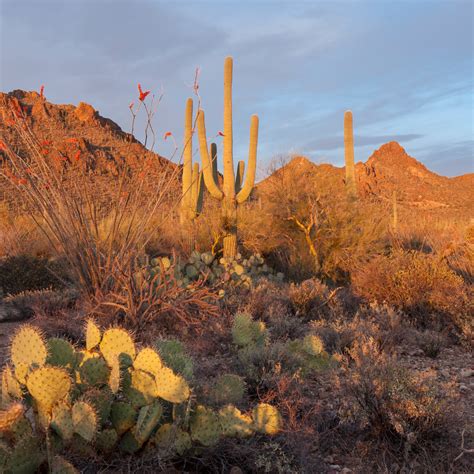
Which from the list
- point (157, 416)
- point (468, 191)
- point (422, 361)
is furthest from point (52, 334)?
point (468, 191)

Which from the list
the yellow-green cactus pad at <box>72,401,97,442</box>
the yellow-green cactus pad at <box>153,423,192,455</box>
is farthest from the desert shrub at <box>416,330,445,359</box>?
the yellow-green cactus pad at <box>72,401,97,442</box>

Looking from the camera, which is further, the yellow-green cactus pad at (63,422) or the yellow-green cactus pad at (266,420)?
the yellow-green cactus pad at (266,420)

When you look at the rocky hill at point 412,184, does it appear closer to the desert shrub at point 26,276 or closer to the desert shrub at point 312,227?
the desert shrub at point 312,227

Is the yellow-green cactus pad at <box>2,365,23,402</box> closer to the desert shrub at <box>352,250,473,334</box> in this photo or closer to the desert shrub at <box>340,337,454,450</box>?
the desert shrub at <box>340,337,454,450</box>

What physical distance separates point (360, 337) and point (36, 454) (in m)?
3.62

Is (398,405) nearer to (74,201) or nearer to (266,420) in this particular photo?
(266,420)

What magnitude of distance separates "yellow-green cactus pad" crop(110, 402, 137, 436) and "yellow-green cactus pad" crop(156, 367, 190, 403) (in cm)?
18

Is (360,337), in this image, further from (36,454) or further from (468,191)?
(468,191)

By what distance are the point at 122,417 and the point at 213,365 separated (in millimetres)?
1940

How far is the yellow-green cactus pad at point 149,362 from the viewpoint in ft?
9.47

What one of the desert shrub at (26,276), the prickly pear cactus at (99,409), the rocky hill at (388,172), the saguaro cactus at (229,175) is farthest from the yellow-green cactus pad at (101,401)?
the rocky hill at (388,172)

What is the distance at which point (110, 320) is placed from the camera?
19.0 feet

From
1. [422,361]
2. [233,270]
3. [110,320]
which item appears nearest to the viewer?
[422,361]

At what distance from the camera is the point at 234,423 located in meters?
2.90
